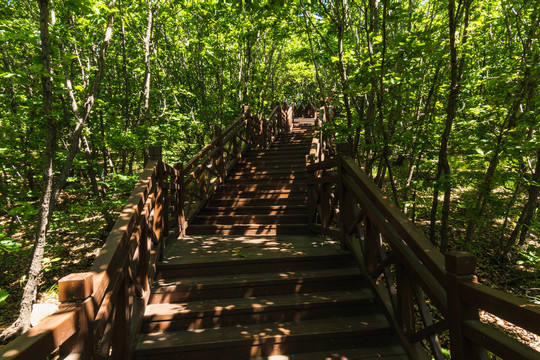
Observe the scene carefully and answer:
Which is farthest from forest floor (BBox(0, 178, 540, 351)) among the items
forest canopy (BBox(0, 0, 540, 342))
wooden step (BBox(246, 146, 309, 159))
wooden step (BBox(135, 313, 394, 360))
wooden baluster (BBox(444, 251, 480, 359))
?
wooden step (BBox(246, 146, 309, 159))

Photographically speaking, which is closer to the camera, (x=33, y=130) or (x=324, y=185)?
(x=324, y=185)

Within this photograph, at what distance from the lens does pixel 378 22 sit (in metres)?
5.06

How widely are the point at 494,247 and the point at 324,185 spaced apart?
271 inches

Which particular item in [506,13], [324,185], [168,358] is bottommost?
[168,358]

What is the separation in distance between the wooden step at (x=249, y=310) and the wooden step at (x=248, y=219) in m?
2.38

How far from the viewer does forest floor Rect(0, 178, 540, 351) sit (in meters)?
5.95

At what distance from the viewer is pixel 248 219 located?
18.7ft

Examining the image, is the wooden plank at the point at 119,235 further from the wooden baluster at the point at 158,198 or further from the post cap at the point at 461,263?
the post cap at the point at 461,263

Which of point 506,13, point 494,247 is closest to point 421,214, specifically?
point 494,247

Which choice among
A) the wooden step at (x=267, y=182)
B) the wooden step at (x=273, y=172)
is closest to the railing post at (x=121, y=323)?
the wooden step at (x=267, y=182)

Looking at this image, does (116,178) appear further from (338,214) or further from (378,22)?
(378,22)

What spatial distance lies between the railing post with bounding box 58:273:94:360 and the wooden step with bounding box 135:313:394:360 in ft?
3.44

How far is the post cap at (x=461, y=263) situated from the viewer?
1.78 meters

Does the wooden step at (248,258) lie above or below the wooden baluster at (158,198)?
below
